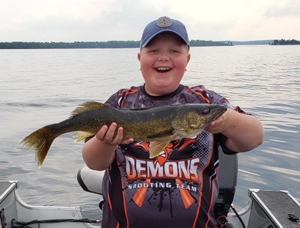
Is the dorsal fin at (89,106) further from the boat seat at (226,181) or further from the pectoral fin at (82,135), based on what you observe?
the boat seat at (226,181)

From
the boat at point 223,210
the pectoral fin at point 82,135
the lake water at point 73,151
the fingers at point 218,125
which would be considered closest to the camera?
the fingers at point 218,125

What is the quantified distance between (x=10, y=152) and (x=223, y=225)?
7.71 meters

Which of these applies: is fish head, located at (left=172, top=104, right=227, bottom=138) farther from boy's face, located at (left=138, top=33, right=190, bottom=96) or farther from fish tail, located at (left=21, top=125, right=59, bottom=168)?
fish tail, located at (left=21, top=125, right=59, bottom=168)

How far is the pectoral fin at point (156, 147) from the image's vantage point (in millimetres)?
2701

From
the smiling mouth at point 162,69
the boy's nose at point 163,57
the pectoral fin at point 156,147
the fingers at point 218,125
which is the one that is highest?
the boy's nose at point 163,57

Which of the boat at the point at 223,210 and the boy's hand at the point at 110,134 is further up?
the boy's hand at the point at 110,134

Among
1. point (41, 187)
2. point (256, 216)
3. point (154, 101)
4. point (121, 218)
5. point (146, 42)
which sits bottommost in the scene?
point (41, 187)

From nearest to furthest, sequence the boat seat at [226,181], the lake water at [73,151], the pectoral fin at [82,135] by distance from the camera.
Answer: the pectoral fin at [82,135] < the boat seat at [226,181] < the lake water at [73,151]

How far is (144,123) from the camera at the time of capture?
2727mm

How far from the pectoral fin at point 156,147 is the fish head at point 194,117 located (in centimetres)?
15

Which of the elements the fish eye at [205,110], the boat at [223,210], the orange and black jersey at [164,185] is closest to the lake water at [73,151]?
the boat at [223,210]

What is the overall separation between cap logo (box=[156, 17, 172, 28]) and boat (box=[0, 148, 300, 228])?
1497 millimetres

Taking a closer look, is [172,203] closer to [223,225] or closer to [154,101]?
[154,101]

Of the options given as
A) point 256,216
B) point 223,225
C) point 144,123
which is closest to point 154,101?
point 144,123
